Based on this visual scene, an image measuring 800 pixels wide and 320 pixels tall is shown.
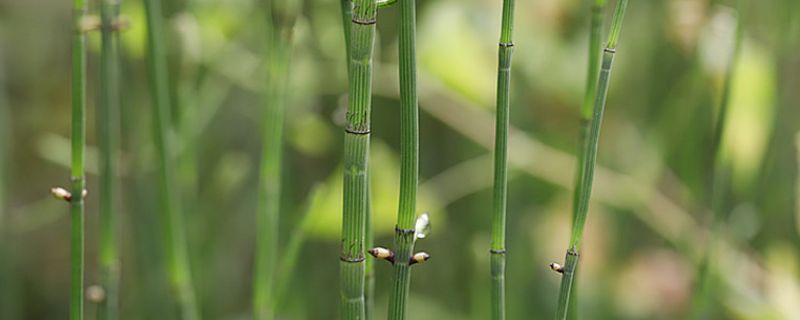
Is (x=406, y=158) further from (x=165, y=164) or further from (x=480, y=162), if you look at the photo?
(x=480, y=162)

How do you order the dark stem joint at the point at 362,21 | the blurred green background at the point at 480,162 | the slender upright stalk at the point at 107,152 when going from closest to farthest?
1. the dark stem joint at the point at 362,21
2. the slender upright stalk at the point at 107,152
3. the blurred green background at the point at 480,162

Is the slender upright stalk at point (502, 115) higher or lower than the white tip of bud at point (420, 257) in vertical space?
higher

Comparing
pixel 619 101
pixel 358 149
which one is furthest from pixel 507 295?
pixel 358 149

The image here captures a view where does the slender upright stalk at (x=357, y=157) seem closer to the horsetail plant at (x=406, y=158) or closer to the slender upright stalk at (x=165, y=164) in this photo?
the horsetail plant at (x=406, y=158)

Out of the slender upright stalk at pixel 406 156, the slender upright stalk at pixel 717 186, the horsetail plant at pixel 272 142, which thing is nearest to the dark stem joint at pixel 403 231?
the slender upright stalk at pixel 406 156

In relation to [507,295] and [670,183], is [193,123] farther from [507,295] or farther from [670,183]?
[670,183]

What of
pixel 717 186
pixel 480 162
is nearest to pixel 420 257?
pixel 717 186
